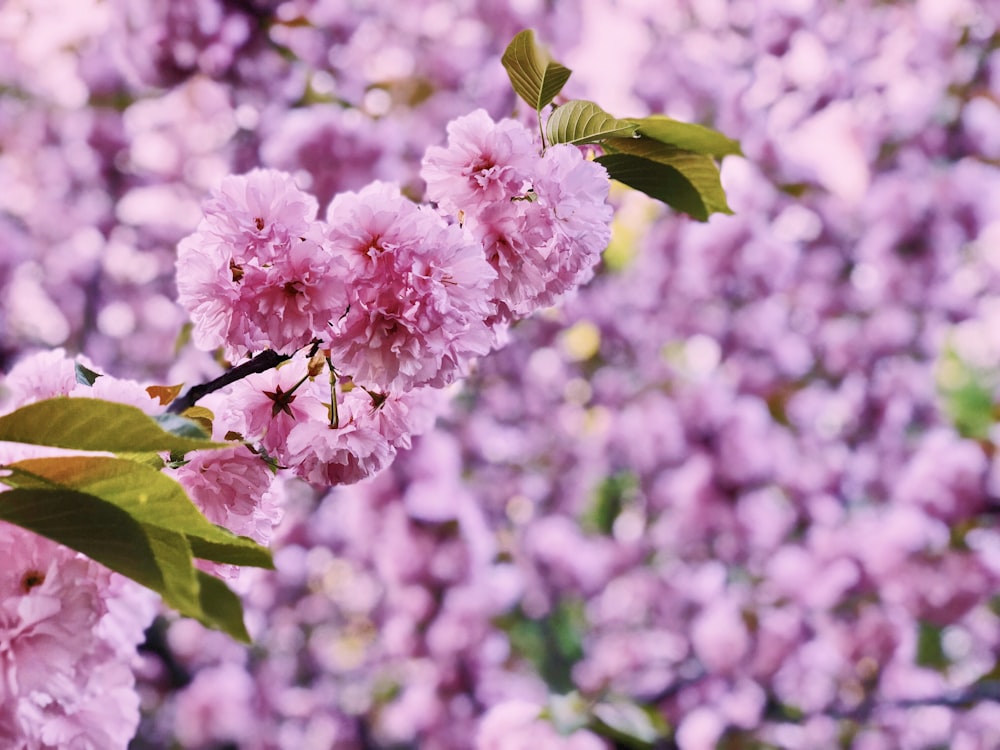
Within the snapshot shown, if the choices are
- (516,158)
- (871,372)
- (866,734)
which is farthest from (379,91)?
(866,734)

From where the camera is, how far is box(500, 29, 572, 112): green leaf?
65cm

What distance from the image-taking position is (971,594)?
3229 millimetres

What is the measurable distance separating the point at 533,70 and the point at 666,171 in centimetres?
15

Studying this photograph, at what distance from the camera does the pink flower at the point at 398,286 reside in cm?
58

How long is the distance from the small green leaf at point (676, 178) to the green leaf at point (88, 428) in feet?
1.38

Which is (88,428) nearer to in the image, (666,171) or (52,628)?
(52,628)

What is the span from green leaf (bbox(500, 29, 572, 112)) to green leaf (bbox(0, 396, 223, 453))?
380 millimetres

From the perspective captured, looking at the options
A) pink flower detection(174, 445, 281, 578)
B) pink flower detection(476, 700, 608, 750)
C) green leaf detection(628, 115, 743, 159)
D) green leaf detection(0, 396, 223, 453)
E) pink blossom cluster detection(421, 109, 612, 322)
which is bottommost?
pink flower detection(476, 700, 608, 750)

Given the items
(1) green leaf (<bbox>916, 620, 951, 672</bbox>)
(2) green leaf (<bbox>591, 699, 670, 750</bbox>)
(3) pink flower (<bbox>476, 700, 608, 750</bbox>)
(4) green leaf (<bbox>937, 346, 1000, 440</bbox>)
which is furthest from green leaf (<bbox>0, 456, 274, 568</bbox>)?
(4) green leaf (<bbox>937, 346, 1000, 440</bbox>)

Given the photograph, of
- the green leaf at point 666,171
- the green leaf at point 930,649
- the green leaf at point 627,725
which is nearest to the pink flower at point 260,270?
the green leaf at point 666,171

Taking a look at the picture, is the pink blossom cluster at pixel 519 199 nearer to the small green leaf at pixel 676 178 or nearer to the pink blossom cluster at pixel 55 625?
the small green leaf at pixel 676 178

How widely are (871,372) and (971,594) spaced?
116 cm

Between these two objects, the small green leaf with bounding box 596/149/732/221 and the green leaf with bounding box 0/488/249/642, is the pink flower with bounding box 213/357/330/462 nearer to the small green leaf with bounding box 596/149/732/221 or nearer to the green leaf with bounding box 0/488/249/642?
the green leaf with bounding box 0/488/249/642

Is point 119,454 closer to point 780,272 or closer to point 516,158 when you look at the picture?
point 516,158
